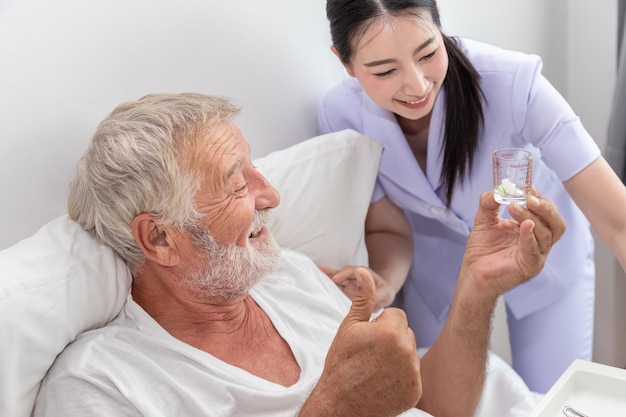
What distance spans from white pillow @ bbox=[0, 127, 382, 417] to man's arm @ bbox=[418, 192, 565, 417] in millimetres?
375

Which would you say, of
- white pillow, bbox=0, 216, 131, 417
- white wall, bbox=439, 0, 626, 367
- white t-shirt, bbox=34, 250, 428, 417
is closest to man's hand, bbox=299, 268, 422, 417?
white t-shirt, bbox=34, 250, 428, 417

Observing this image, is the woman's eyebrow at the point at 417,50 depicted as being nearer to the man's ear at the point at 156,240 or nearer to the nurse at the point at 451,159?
the nurse at the point at 451,159

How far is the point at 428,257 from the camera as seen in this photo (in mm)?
2217

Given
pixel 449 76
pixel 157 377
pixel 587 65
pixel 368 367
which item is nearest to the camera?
pixel 368 367

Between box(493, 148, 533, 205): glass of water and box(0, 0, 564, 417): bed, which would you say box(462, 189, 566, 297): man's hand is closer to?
box(493, 148, 533, 205): glass of water

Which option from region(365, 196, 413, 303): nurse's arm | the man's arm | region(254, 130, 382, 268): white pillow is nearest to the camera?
the man's arm

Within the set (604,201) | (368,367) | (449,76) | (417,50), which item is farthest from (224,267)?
(604,201)

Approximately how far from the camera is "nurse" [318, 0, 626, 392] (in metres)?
1.63

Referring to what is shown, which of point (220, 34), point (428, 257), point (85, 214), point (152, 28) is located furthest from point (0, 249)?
point (428, 257)

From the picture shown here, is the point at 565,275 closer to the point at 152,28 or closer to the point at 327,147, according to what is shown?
the point at 327,147

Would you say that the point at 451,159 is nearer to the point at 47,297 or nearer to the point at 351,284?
the point at 351,284

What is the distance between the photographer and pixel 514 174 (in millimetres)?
1404

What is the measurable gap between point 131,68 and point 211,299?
0.52m

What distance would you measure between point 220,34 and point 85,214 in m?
0.58
